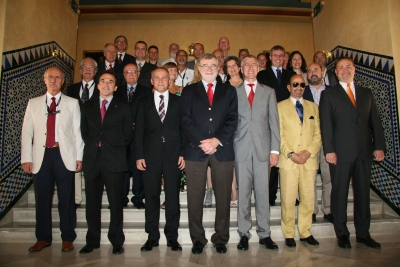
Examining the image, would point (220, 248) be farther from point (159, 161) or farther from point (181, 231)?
point (159, 161)

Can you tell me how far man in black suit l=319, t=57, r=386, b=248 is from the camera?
3250mm

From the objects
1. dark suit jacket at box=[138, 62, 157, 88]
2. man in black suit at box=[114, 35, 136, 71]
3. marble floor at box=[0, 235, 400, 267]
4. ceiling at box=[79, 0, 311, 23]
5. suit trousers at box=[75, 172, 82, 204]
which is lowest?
marble floor at box=[0, 235, 400, 267]

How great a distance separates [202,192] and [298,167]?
3.49 feet

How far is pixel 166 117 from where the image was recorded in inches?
125

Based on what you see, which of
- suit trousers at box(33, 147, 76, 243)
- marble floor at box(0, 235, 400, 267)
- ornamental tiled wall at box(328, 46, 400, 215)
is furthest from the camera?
ornamental tiled wall at box(328, 46, 400, 215)

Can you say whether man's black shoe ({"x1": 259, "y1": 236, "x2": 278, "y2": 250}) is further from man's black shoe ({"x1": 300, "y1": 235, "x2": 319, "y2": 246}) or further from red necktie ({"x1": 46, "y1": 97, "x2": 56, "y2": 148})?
red necktie ({"x1": 46, "y1": 97, "x2": 56, "y2": 148})

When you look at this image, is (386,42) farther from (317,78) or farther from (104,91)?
(104,91)

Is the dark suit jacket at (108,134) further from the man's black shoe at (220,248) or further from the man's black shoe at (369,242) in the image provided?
the man's black shoe at (369,242)

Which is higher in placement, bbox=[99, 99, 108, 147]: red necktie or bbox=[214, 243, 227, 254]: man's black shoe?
bbox=[99, 99, 108, 147]: red necktie

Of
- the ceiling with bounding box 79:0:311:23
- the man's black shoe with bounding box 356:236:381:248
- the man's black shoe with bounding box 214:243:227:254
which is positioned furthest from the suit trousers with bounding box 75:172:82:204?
the ceiling with bounding box 79:0:311:23

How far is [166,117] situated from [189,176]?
653 mm

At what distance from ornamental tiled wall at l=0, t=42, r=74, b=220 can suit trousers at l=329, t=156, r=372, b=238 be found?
384 centimetres

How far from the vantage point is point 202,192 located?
3.05 meters

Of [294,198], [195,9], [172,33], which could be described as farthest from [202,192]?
[172,33]
